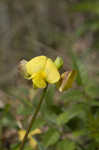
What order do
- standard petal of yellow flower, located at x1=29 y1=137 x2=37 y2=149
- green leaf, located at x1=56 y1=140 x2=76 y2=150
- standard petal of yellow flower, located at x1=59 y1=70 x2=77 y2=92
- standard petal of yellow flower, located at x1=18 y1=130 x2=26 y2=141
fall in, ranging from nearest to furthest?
1. standard petal of yellow flower, located at x1=59 y1=70 x2=77 y2=92
2. green leaf, located at x1=56 y1=140 x2=76 y2=150
3. standard petal of yellow flower, located at x1=29 y1=137 x2=37 y2=149
4. standard petal of yellow flower, located at x1=18 y1=130 x2=26 y2=141

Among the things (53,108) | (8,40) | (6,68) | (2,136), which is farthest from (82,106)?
(8,40)

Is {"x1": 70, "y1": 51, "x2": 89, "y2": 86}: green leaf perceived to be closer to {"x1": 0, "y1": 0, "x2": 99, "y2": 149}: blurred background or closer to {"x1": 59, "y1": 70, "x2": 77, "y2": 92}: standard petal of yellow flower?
{"x1": 59, "y1": 70, "x2": 77, "y2": 92}: standard petal of yellow flower

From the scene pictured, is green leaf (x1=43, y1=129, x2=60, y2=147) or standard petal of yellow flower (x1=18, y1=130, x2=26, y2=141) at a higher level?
green leaf (x1=43, y1=129, x2=60, y2=147)

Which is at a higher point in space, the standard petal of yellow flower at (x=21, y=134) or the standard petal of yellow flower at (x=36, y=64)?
the standard petal of yellow flower at (x=36, y=64)

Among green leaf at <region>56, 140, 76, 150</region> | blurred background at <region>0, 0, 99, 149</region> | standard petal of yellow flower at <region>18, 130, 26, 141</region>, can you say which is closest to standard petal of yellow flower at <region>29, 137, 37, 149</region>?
standard petal of yellow flower at <region>18, 130, 26, 141</region>

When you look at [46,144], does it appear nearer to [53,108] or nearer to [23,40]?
[53,108]

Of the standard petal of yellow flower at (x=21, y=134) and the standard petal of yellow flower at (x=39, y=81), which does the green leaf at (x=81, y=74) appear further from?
the standard petal of yellow flower at (x=21, y=134)

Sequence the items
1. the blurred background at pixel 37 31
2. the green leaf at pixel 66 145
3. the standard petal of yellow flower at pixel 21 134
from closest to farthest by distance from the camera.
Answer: the green leaf at pixel 66 145 < the standard petal of yellow flower at pixel 21 134 < the blurred background at pixel 37 31

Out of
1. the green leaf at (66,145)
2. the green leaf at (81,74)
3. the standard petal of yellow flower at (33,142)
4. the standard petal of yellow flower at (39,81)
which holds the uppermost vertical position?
the standard petal of yellow flower at (39,81)

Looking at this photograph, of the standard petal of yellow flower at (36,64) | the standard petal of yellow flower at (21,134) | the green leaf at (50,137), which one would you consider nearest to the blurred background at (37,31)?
the standard petal of yellow flower at (21,134)
